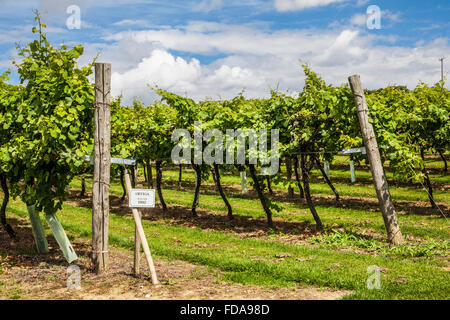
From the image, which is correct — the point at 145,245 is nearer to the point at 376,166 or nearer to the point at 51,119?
the point at 51,119

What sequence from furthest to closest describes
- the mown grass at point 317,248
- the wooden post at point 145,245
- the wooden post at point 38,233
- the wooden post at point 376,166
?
1. the wooden post at point 38,233
2. the wooden post at point 376,166
3. the wooden post at point 145,245
4. the mown grass at point 317,248

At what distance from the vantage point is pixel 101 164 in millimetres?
8367

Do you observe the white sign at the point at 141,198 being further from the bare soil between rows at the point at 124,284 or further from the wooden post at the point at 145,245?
the bare soil between rows at the point at 124,284

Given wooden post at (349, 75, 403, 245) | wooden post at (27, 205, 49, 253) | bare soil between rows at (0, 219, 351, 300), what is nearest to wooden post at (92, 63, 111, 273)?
bare soil between rows at (0, 219, 351, 300)

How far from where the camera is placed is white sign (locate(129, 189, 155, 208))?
767cm

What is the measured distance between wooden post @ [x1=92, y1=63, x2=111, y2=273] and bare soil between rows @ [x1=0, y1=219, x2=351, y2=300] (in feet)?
1.91

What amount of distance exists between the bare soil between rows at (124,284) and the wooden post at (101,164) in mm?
581

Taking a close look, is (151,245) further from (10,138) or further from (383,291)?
(383,291)

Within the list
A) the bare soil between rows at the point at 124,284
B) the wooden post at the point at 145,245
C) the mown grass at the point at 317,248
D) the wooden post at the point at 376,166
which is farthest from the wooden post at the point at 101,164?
the wooden post at the point at 376,166

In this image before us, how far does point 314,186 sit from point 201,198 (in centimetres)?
700

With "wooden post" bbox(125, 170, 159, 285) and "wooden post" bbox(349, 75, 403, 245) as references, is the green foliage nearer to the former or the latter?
"wooden post" bbox(125, 170, 159, 285)

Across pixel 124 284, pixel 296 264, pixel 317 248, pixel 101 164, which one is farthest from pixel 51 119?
pixel 317 248

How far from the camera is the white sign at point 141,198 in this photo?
767 cm
